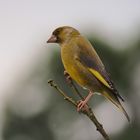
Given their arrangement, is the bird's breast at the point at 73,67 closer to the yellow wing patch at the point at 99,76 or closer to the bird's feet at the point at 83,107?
the yellow wing patch at the point at 99,76

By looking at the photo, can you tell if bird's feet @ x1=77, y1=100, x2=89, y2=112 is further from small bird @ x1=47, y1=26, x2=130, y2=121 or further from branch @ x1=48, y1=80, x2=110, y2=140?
small bird @ x1=47, y1=26, x2=130, y2=121

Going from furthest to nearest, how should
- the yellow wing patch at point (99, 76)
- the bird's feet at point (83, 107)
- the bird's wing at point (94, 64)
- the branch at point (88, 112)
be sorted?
the yellow wing patch at point (99, 76), the bird's wing at point (94, 64), the bird's feet at point (83, 107), the branch at point (88, 112)

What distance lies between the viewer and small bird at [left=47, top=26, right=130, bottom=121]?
372 inches

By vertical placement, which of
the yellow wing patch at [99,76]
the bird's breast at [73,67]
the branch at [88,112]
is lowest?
the yellow wing patch at [99,76]

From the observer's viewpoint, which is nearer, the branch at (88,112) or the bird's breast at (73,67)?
the branch at (88,112)

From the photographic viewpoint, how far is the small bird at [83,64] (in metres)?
9.46

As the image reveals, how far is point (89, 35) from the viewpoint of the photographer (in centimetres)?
3662

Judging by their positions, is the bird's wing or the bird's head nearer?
the bird's wing

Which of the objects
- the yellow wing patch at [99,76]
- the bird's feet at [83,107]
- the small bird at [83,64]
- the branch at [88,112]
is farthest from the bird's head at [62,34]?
the branch at [88,112]

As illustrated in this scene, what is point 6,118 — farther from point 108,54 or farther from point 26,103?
point 108,54

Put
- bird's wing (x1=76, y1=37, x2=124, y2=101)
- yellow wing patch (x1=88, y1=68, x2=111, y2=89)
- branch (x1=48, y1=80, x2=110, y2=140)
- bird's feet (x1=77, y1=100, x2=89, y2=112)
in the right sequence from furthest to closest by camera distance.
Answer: yellow wing patch (x1=88, y1=68, x2=111, y2=89)
bird's wing (x1=76, y1=37, x2=124, y2=101)
bird's feet (x1=77, y1=100, x2=89, y2=112)
branch (x1=48, y1=80, x2=110, y2=140)

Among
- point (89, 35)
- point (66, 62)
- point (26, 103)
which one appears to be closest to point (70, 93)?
point (89, 35)

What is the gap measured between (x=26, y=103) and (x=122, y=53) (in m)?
4.99

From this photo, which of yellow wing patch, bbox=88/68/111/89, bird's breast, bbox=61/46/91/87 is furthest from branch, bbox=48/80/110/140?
yellow wing patch, bbox=88/68/111/89
